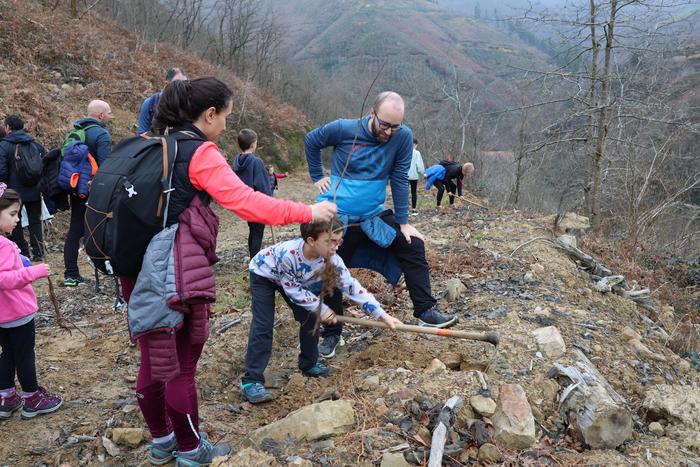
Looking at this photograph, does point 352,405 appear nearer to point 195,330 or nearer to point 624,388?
point 195,330

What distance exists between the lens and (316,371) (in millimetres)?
3646

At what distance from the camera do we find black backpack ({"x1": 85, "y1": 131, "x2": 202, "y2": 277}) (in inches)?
82.3

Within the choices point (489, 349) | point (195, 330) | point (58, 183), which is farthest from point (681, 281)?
point (58, 183)

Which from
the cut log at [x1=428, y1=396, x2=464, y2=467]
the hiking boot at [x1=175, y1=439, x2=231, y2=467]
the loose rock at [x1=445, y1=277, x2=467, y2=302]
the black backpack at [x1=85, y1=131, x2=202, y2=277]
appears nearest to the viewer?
the black backpack at [x1=85, y1=131, x2=202, y2=277]

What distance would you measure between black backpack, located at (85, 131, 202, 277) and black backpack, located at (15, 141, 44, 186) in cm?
471

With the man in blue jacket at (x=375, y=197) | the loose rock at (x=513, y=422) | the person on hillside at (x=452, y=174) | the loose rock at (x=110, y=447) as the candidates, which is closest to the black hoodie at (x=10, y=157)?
the man in blue jacket at (x=375, y=197)

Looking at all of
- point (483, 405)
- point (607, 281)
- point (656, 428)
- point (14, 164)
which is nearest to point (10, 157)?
point (14, 164)

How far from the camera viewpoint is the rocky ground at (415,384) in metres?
2.60

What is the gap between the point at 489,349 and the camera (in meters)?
3.66

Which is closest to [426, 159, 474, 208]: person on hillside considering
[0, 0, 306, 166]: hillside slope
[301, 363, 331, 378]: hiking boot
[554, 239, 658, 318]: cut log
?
[554, 239, 658, 318]: cut log

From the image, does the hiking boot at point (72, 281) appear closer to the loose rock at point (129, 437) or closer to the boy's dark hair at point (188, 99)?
the loose rock at point (129, 437)

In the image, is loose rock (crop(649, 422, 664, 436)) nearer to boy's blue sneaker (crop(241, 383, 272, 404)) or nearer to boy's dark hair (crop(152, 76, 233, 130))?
boy's blue sneaker (crop(241, 383, 272, 404))

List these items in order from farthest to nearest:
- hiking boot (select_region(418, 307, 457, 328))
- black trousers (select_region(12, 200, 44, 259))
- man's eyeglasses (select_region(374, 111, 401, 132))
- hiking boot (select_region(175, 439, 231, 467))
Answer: black trousers (select_region(12, 200, 44, 259)) → hiking boot (select_region(418, 307, 457, 328)) → man's eyeglasses (select_region(374, 111, 401, 132)) → hiking boot (select_region(175, 439, 231, 467))

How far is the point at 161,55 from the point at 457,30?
9045cm
